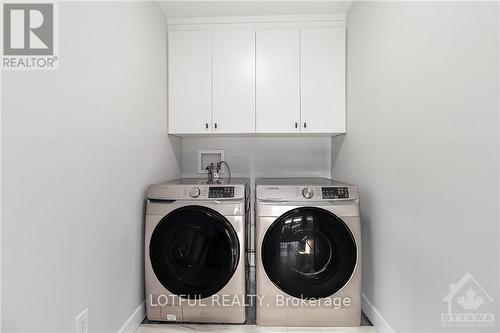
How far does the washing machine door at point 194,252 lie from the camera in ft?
5.81

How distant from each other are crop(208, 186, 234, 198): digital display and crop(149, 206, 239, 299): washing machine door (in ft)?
0.33

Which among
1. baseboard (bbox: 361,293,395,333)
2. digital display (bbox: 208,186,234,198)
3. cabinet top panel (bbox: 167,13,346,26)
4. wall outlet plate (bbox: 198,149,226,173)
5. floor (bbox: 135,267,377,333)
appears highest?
cabinet top panel (bbox: 167,13,346,26)

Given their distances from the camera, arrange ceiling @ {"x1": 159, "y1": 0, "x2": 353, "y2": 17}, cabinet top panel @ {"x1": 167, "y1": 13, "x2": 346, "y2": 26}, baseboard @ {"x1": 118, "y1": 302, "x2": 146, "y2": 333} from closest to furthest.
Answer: baseboard @ {"x1": 118, "y1": 302, "x2": 146, "y2": 333} → ceiling @ {"x1": 159, "y1": 0, "x2": 353, "y2": 17} → cabinet top panel @ {"x1": 167, "y1": 13, "x2": 346, "y2": 26}

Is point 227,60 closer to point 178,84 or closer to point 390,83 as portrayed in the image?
point 178,84

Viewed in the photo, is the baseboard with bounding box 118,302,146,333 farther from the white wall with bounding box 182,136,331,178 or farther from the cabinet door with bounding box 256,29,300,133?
the cabinet door with bounding box 256,29,300,133

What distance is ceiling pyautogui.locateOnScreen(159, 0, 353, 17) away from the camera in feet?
6.88

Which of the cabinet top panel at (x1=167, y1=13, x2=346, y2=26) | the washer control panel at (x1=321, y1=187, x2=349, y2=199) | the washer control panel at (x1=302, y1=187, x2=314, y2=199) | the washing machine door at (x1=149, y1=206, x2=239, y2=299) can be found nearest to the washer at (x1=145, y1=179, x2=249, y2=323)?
the washing machine door at (x1=149, y1=206, x2=239, y2=299)

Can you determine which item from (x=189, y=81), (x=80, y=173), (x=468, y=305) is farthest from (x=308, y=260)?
(x=189, y=81)

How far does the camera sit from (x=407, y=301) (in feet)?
4.63

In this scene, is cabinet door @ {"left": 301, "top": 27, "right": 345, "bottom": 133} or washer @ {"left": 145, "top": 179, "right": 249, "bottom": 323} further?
cabinet door @ {"left": 301, "top": 27, "right": 345, "bottom": 133}

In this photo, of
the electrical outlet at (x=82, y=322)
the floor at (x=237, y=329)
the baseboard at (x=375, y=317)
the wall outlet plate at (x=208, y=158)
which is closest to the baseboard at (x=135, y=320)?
the floor at (x=237, y=329)

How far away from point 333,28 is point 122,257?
2309mm

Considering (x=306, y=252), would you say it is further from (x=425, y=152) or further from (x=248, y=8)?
(x=248, y=8)

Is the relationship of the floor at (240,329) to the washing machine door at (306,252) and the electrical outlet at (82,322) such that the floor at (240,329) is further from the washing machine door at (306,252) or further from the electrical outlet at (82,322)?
the electrical outlet at (82,322)
